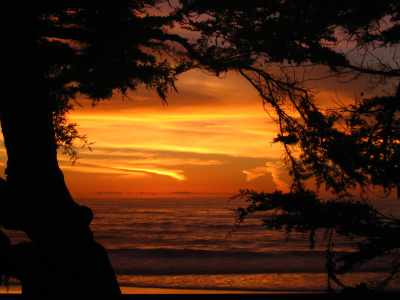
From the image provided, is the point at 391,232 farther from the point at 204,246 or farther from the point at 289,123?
the point at 204,246

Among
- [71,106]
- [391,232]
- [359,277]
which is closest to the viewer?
[391,232]

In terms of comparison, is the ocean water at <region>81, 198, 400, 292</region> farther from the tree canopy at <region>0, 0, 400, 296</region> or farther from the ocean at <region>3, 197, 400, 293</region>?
the tree canopy at <region>0, 0, 400, 296</region>

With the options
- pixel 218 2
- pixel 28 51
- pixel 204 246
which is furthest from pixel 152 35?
pixel 204 246

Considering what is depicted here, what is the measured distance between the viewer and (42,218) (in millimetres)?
5285

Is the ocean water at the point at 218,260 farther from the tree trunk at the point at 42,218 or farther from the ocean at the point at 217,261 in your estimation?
the tree trunk at the point at 42,218

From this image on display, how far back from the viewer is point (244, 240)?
4178 centimetres

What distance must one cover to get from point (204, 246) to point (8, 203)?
112ft

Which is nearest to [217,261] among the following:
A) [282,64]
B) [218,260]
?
[218,260]

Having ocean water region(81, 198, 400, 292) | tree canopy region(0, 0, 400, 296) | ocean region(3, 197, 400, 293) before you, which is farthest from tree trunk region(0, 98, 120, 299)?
ocean water region(81, 198, 400, 292)

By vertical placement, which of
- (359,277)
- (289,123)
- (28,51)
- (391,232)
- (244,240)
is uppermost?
(28,51)

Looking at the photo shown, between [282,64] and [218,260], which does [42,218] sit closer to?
[282,64]

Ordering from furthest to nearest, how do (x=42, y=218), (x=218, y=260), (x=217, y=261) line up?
(x=218, y=260) → (x=217, y=261) → (x=42, y=218)

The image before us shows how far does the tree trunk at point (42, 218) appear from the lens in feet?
17.3

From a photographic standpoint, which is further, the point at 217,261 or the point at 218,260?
the point at 218,260
